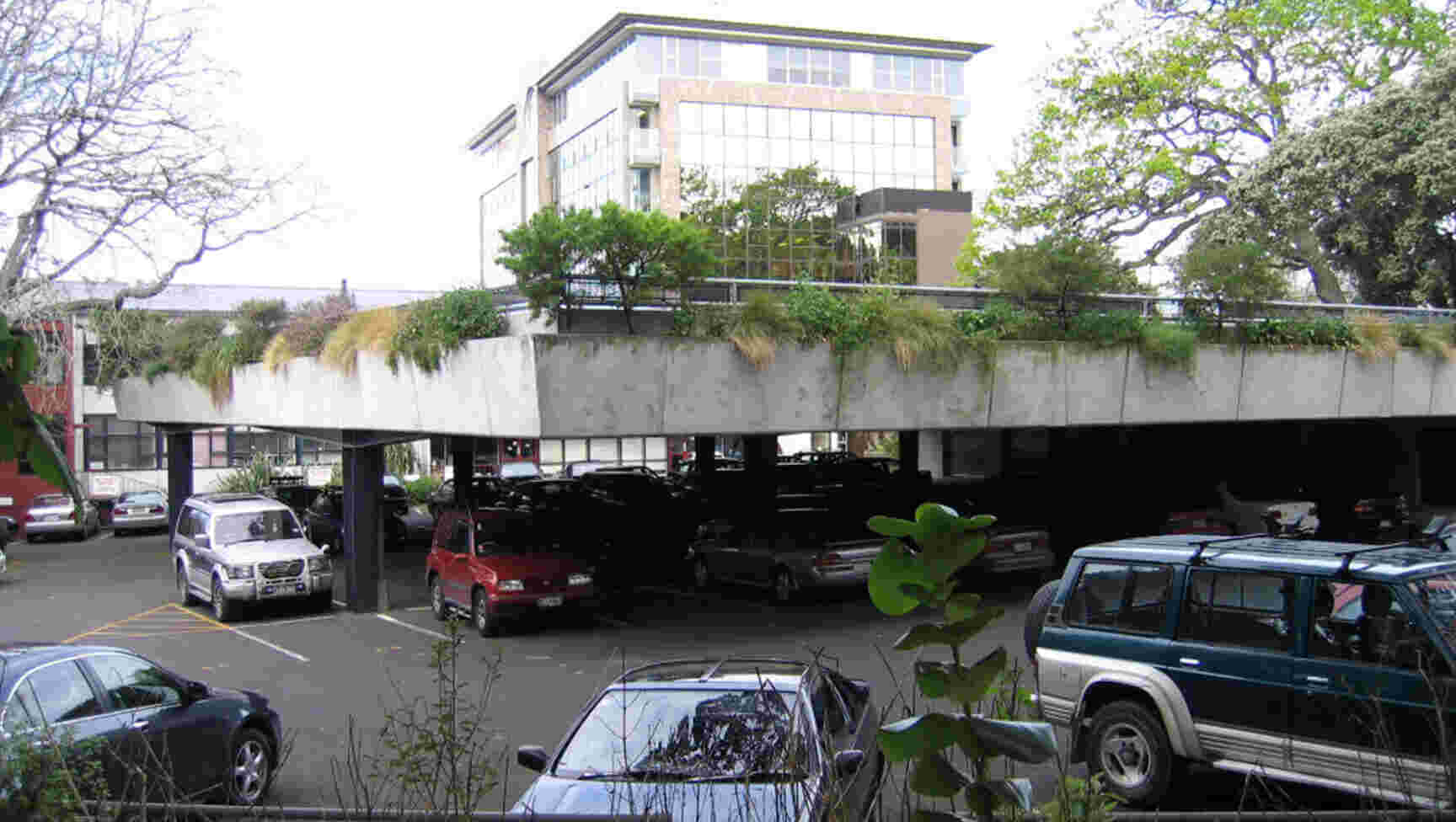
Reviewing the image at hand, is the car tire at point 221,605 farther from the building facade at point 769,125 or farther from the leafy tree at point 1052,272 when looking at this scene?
the building facade at point 769,125

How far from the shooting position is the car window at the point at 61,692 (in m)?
8.09

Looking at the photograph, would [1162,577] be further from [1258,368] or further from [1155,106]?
[1155,106]

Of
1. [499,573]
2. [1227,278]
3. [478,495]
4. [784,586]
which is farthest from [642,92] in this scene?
[499,573]

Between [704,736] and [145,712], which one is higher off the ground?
[704,736]

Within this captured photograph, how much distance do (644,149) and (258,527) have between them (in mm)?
37386

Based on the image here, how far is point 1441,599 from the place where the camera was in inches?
306

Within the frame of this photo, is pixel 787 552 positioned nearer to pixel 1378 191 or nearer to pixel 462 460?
pixel 462 460

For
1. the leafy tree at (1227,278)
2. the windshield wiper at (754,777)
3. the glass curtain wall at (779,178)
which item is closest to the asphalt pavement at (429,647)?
the windshield wiper at (754,777)

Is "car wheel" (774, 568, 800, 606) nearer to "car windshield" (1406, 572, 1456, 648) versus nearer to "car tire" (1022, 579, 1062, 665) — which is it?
"car tire" (1022, 579, 1062, 665)

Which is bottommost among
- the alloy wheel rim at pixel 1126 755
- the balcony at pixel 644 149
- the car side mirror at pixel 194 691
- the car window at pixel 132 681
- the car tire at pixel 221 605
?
the car tire at pixel 221 605

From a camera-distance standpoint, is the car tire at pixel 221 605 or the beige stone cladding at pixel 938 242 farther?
the beige stone cladding at pixel 938 242

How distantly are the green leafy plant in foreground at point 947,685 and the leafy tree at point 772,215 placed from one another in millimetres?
52857

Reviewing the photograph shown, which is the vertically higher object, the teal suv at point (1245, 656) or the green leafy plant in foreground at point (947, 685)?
the green leafy plant in foreground at point (947, 685)

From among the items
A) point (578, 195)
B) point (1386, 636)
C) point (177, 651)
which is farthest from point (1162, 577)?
point (578, 195)
